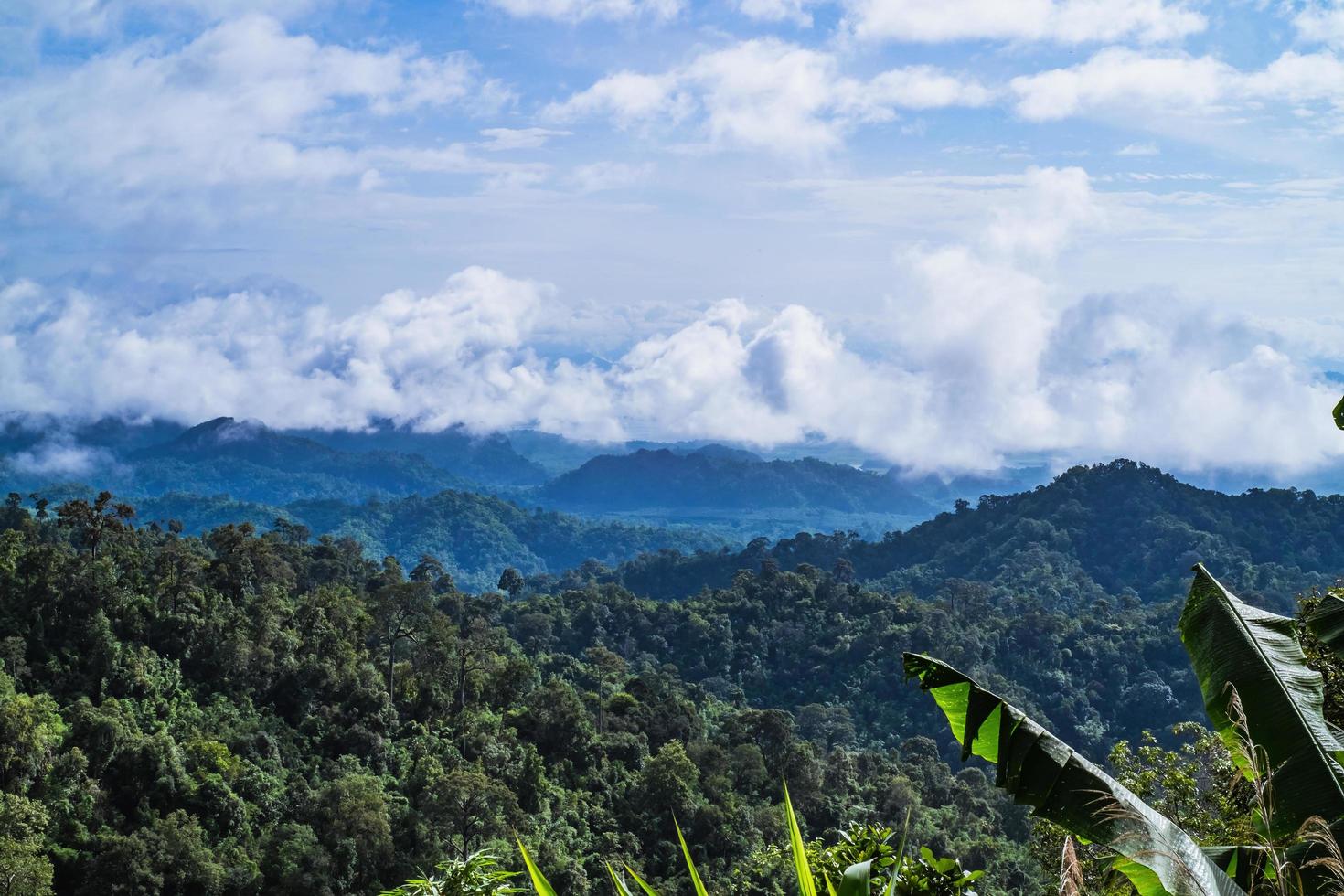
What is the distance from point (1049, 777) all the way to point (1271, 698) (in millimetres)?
1109

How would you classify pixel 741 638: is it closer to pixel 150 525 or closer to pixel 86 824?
pixel 150 525

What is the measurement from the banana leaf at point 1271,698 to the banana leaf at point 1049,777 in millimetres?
534

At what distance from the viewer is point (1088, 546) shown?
90.9 meters

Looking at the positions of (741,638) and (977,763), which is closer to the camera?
(977,763)

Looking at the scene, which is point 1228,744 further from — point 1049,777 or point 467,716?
point 467,716

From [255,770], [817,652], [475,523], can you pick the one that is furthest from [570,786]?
[475,523]

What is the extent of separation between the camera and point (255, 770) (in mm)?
26672

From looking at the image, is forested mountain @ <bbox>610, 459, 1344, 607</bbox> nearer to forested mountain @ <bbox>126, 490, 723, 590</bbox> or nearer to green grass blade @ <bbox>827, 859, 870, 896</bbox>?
forested mountain @ <bbox>126, 490, 723, 590</bbox>

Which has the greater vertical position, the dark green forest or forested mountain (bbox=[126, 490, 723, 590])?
the dark green forest

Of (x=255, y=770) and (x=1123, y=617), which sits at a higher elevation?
(x=255, y=770)

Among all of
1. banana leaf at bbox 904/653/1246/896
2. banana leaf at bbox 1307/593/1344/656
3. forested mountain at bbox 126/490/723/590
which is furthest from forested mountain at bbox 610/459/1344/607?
banana leaf at bbox 904/653/1246/896

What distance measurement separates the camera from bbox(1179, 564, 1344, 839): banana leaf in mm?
4641

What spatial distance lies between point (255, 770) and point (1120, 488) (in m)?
84.0

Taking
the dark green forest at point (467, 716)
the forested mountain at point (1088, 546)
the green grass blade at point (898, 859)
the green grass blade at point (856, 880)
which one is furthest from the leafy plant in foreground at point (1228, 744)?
the forested mountain at point (1088, 546)
